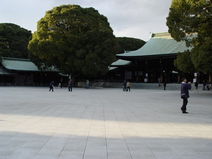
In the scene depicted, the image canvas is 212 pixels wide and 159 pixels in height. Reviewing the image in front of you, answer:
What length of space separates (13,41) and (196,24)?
41.4 meters

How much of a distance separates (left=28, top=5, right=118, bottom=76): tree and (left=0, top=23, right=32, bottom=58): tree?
1339cm

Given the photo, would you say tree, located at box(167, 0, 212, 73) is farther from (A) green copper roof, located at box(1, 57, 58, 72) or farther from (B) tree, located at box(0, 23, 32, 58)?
(B) tree, located at box(0, 23, 32, 58)

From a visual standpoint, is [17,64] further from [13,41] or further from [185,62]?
[185,62]

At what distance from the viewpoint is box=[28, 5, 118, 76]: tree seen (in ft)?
115

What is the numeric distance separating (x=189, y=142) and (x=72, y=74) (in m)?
35.0

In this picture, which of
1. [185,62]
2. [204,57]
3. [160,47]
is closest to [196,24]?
[204,57]

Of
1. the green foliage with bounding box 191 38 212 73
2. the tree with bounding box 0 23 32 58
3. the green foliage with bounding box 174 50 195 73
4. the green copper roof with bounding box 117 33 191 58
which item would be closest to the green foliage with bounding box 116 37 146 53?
the green copper roof with bounding box 117 33 191 58

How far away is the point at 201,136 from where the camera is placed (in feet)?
20.9

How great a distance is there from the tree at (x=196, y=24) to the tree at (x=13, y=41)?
35500 millimetres

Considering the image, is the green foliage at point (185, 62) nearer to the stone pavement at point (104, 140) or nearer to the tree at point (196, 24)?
the tree at point (196, 24)

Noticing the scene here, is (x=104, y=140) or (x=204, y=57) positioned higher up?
(x=204, y=57)

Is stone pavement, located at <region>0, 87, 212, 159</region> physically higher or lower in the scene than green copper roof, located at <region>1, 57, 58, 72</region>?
lower

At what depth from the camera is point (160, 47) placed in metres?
40.7

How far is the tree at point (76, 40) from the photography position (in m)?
35.0
